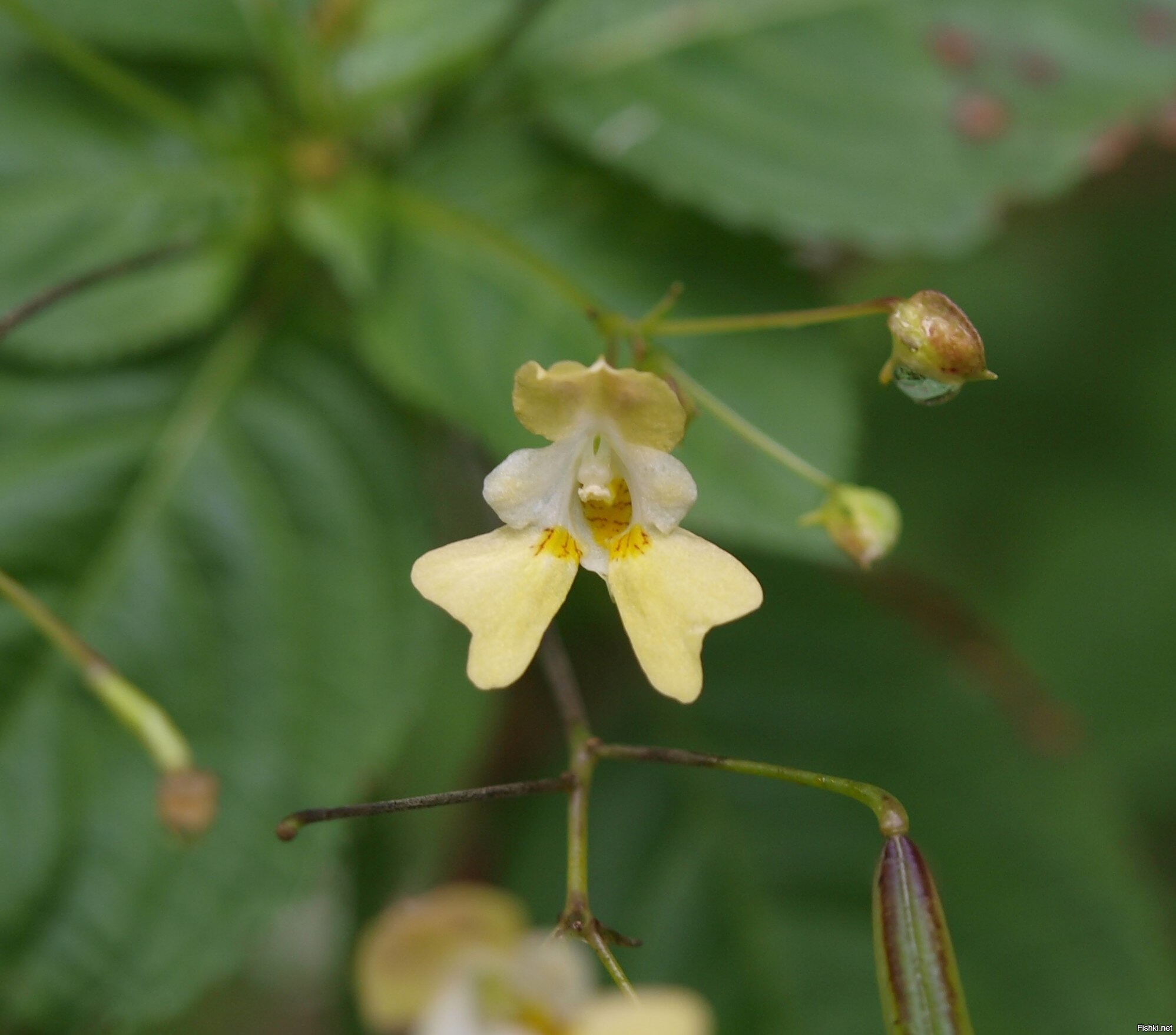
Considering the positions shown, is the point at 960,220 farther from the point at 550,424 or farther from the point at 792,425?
the point at 550,424

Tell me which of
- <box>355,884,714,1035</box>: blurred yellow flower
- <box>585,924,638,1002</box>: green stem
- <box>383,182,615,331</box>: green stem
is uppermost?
<box>383,182,615,331</box>: green stem

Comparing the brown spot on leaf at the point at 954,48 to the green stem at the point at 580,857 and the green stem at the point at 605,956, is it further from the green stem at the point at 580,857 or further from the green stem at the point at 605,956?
the green stem at the point at 605,956

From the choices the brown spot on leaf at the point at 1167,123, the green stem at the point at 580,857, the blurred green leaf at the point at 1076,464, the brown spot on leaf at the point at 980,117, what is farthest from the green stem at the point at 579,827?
the blurred green leaf at the point at 1076,464

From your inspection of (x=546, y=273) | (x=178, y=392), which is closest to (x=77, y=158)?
(x=178, y=392)

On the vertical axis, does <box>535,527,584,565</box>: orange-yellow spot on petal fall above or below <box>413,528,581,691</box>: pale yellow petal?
above

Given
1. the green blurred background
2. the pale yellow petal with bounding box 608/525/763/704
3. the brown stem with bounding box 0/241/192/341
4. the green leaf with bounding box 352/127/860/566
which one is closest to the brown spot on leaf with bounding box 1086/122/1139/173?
the green blurred background

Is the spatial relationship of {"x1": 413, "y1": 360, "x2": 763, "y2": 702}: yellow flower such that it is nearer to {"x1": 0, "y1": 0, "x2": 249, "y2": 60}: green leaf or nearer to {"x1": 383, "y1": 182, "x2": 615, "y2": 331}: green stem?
{"x1": 383, "y1": 182, "x2": 615, "y2": 331}: green stem

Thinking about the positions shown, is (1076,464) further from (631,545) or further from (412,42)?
(631,545)
